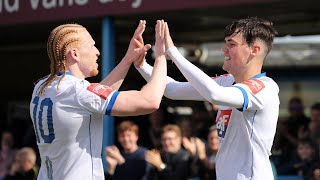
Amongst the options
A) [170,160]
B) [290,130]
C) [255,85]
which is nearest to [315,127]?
[290,130]

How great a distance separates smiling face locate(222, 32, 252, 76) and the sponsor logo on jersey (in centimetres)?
12

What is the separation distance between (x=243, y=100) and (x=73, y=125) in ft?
2.87

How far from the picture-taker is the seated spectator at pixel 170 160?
7.87 meters

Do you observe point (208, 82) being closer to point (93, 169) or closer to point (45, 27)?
point (93, 169)

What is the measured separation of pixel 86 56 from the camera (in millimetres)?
4176

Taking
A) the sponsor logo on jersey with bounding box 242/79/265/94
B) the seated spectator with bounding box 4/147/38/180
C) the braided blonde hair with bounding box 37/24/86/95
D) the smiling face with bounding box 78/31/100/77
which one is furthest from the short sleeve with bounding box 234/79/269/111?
the seated spectator with bounding box 4/147/38/180

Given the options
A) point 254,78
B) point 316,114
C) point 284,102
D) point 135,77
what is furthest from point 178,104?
point 254,78

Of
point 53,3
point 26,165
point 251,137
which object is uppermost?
point 53,3

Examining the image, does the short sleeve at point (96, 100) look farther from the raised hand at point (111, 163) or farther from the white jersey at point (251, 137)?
the raised hand at point (111, 163)

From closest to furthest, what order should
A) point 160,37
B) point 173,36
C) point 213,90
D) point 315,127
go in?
point 213,90
point 160,37
point 315,127
point 173,36

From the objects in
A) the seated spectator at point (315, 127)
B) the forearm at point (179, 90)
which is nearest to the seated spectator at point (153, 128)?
the seated spectator at point (315, 127)

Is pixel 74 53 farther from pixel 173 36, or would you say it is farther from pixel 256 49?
pixel 173 36

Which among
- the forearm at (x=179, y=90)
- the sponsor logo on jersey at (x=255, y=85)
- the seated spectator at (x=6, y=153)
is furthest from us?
the seated spectator at (x=6, y=153)

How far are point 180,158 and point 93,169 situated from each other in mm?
3898
